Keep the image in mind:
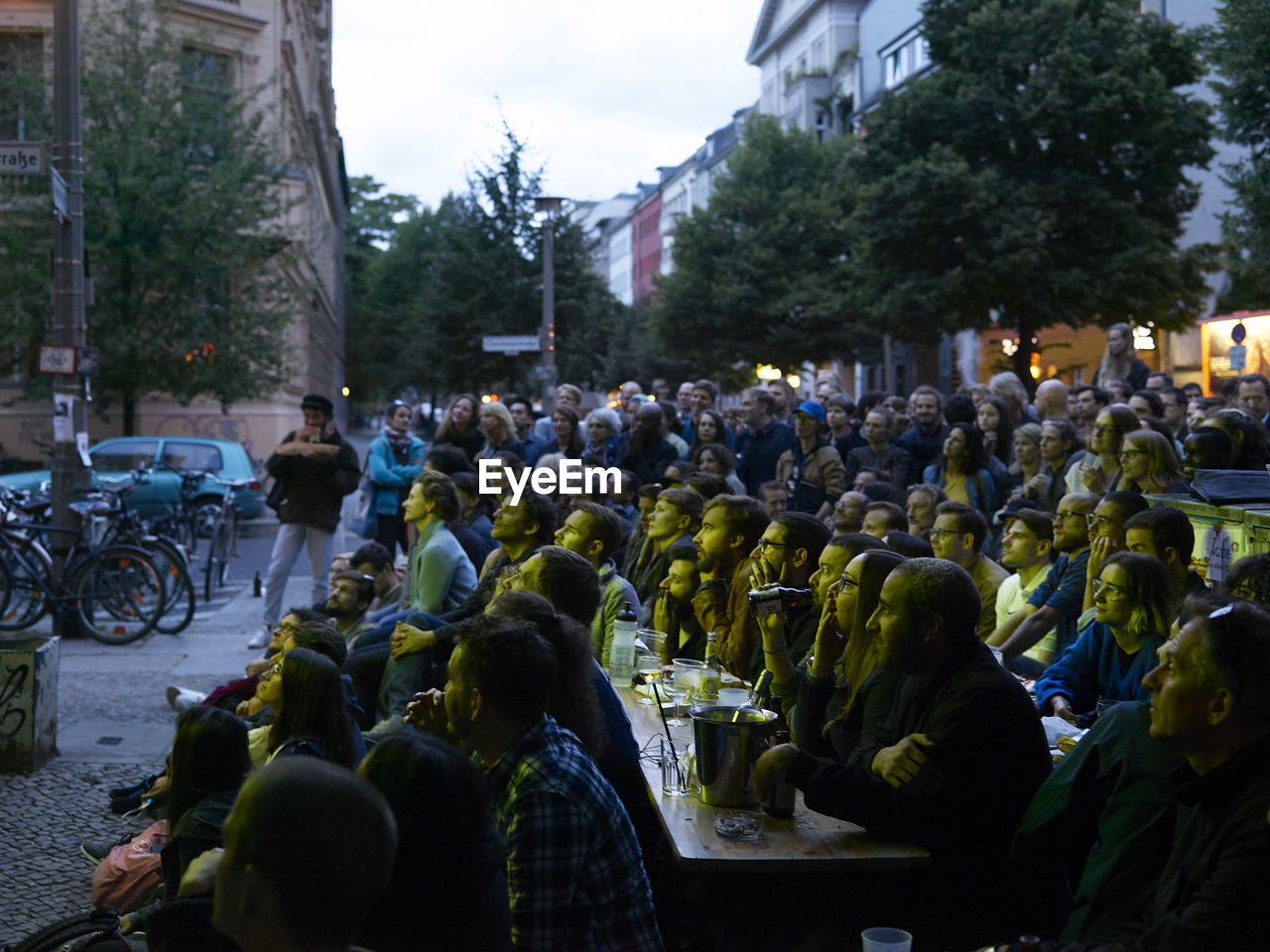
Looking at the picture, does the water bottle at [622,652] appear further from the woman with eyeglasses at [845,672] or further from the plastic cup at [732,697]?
the woman with eyeglasses at [845,672]

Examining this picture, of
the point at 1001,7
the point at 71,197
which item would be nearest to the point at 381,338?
the point at 1001,7

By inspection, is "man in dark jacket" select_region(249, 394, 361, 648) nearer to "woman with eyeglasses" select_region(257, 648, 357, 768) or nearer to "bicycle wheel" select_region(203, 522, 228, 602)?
"bicycle wheel" select_region(203, 522, 228, 602)

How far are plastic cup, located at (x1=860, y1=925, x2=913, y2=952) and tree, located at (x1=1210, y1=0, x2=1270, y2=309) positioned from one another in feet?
73.1

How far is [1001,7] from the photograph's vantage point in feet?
102

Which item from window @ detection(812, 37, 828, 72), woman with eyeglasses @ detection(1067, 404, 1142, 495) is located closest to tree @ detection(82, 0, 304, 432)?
woman with eyeglasses @ detection(1067, 404, 1142, 495)

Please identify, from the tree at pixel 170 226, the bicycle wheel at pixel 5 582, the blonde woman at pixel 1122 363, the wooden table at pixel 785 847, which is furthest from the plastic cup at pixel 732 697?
the tree at pixel 170 226

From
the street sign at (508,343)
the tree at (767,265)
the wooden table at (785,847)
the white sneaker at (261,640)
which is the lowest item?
the white sneaker at (261,640)

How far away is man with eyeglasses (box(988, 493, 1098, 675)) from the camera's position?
6602 mm

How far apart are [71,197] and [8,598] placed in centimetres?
349

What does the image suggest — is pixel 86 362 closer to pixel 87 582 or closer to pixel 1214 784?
pixel 87 582

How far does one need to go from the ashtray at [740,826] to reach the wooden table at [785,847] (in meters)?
0.02

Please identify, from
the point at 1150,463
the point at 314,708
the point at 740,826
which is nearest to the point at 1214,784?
the point at 740,826

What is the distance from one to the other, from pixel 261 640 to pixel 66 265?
3786mm

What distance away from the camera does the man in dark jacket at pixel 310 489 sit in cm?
1141
